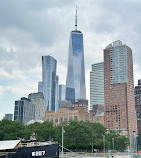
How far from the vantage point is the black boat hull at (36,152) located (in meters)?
30.4

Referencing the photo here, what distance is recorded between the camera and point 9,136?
81.2 m

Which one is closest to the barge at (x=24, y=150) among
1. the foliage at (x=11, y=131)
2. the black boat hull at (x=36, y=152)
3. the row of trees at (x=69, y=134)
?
the black boat hull at (x=36, y=152)

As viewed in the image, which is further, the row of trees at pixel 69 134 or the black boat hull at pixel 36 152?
the row of trees at pixel 69 134

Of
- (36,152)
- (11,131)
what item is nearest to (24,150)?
(36,152)

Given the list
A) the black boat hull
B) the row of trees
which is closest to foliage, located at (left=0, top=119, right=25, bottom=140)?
the row of trees

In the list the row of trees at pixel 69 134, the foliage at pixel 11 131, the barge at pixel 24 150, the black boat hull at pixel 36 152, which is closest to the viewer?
the barge at pixel 24 150

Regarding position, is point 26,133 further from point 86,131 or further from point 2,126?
point 86,131

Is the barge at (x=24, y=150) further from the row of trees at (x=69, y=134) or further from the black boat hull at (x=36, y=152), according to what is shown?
the row of trees at (x=69, y=134)

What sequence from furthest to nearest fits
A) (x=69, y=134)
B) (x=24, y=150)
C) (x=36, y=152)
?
(x=69, y=134), (x=36, y=152), (x=24, y=150)

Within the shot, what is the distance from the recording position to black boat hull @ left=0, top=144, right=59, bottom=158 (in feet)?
99.6

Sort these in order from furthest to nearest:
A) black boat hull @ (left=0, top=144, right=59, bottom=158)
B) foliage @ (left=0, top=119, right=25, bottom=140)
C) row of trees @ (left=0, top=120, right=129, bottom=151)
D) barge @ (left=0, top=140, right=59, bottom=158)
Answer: foliage @ (left=0, top=119, right=25, bottom=140) → row of trees @ (left=0, top=120, right=129, bottom=151) → black boat hull @ (left=0, top=144, right=59, bottom=158) → barge @ (left=0, top=140, right=59, bottom=158)

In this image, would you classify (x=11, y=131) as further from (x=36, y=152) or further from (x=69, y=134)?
(x=36, y=152)

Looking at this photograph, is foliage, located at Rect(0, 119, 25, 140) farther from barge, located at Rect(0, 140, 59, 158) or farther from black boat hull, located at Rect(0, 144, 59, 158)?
barge, located at Rect(0, 140, 59, 158)

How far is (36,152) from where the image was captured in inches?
1261
